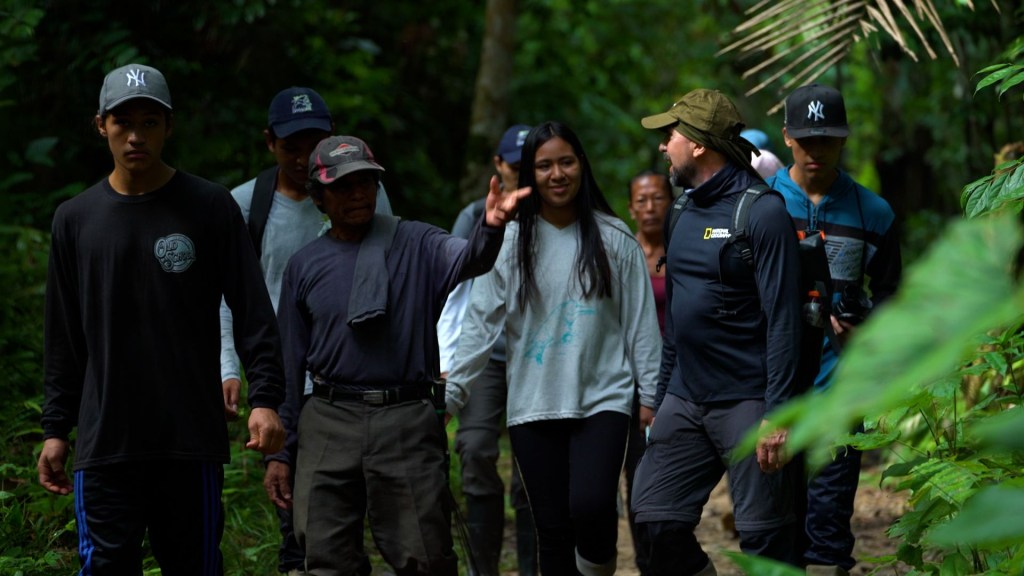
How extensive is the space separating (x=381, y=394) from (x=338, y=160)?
0.96 m

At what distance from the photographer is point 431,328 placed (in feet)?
16.5

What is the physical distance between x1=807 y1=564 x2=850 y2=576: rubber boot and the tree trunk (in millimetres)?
6162

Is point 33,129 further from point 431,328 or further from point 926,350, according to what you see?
point 926,350

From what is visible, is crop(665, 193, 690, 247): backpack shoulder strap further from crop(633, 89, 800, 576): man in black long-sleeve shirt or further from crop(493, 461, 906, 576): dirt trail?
crop(493, 461, 906, 576): dirt trail

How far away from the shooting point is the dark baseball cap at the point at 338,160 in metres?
5.00

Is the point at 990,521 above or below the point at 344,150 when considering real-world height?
below

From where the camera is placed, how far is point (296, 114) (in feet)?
18.8

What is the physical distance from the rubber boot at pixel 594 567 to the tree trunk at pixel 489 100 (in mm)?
5984

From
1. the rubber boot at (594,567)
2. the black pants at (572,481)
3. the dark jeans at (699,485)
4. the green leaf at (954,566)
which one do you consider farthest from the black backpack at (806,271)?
the rubber boot at (594,567)

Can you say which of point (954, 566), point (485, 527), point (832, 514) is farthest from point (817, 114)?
point (485, 527)

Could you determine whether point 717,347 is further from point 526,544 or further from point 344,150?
point 526,544

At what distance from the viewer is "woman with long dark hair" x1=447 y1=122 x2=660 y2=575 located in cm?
536

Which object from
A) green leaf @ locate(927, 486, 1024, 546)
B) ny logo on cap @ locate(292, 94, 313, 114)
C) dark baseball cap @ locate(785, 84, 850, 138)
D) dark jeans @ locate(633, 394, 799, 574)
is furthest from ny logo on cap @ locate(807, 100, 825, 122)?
green leaf @ locate(927, 486, 1024, 546)

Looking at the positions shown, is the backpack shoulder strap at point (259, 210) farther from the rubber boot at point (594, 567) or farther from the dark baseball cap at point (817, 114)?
the dark baseball cap at point (817, 114)
